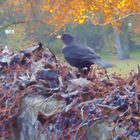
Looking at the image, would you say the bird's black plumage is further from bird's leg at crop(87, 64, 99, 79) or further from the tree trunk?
the tree trunk

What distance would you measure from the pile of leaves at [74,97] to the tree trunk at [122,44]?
4367 centimetres

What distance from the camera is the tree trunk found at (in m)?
47.1

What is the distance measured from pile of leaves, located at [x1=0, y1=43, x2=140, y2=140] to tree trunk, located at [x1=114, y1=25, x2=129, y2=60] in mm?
43667

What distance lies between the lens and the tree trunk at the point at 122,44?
47094mm

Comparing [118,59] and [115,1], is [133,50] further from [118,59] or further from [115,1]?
A: [115,1]

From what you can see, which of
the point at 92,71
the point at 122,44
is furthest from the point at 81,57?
the point at 122,44

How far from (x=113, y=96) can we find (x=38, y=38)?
126 ft

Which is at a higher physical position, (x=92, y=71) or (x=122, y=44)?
(x=92, y=71)

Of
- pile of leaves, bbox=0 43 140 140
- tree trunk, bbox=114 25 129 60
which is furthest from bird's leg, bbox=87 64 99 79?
tree trunk, bbox=114 25 129 60

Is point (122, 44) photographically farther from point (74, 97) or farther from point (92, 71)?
point (74, 97)

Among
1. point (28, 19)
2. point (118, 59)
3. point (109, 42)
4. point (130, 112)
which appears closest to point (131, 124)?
point (130, 112)

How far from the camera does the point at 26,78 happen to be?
3207mm

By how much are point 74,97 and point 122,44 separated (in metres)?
46.0

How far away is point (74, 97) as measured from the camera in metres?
2.62
